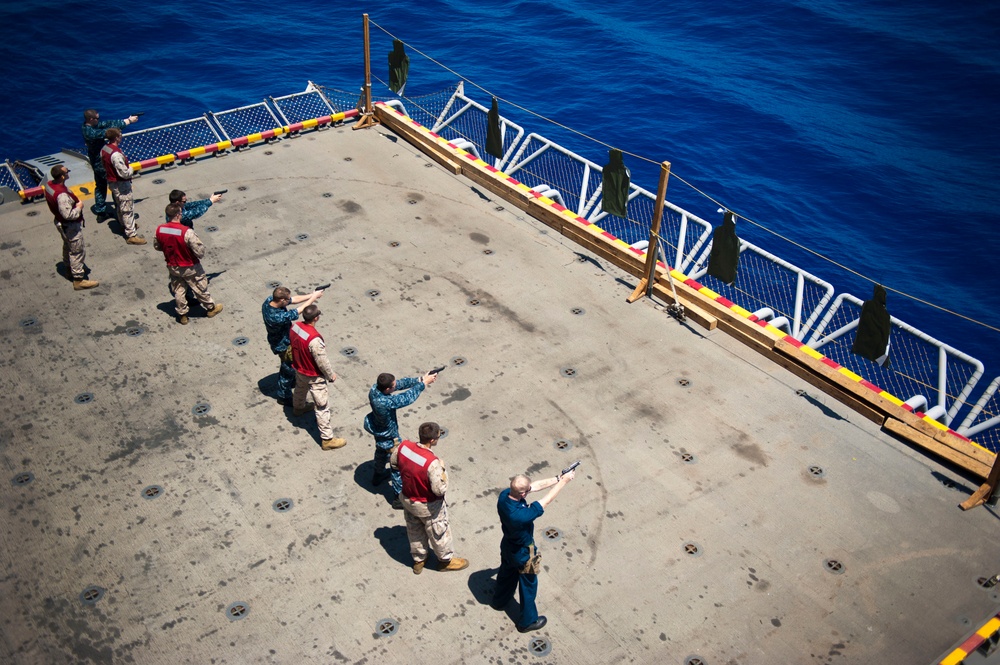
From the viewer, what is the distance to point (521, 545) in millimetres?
8969

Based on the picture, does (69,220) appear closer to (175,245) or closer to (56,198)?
(56,198)

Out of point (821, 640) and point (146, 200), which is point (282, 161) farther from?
point (821, 640)

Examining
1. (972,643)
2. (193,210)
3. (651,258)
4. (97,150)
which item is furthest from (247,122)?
(972,643)

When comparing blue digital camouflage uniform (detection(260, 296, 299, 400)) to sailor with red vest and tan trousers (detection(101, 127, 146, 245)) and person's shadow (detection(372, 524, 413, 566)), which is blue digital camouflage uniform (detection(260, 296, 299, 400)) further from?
sailor with red vest and tan trousers (detection(101, 127, 146, 245))

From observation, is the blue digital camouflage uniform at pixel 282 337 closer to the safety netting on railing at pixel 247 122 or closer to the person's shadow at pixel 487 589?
the person's shadow at pixel 487 589

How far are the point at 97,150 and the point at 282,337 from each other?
23.0 ft

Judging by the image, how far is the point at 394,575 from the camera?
10.1 meters

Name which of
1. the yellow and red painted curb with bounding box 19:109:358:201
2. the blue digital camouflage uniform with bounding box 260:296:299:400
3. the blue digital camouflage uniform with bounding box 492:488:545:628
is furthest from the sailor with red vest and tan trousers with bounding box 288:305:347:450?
the yellow and red painted curb with bounding box 19:109:358:201

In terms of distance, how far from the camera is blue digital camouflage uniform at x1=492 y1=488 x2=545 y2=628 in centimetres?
879

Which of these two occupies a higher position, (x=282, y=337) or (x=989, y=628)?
(x=282, y=337)

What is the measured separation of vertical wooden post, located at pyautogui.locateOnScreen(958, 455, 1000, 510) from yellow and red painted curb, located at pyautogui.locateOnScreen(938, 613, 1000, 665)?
6.42ft

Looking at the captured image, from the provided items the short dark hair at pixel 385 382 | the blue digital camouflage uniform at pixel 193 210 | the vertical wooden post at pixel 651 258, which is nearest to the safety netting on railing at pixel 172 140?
the blue digital camouflage uniform at pixel 193 210

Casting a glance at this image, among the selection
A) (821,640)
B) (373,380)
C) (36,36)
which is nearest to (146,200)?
(373,380)

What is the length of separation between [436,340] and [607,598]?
5.24 meters
